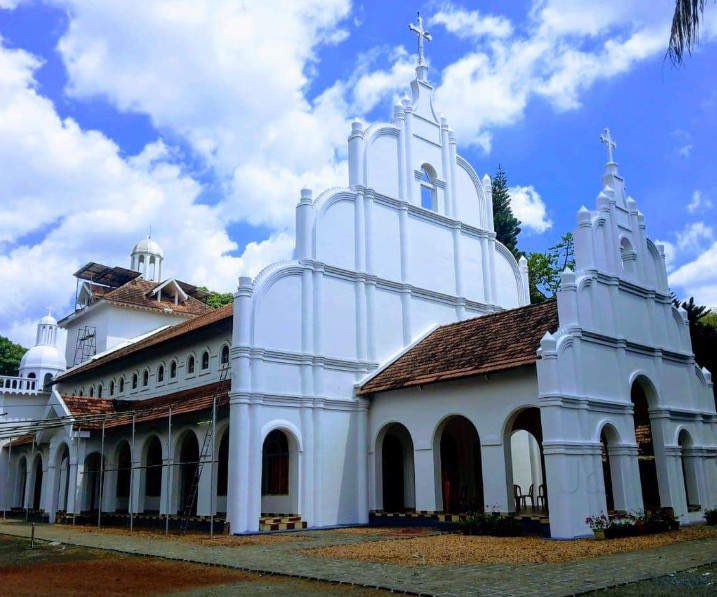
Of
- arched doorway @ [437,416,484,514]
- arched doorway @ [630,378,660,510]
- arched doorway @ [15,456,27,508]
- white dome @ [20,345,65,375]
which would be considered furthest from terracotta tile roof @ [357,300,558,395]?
white dome @ [20,345,65,375]

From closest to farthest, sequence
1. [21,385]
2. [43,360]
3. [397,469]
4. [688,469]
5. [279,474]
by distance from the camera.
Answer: [688,469], [279,474], [397,469], [21,385], [43,360]

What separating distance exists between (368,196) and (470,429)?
361 inches

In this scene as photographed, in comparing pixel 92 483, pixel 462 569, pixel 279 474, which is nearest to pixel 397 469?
pixel 279 474

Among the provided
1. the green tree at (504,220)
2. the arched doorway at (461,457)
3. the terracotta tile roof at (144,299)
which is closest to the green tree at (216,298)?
the terracotta tile roof at (144,299)

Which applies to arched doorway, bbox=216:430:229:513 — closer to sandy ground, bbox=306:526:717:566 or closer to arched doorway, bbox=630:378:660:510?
sandy ground, bbox=306:526:717:566

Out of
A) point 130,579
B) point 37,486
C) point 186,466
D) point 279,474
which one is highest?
point 186,466

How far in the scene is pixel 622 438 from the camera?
1981 centimetres

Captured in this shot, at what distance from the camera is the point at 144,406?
98.3 feet

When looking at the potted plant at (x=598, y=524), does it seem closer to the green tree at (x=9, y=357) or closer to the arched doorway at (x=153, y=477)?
the arched doorway at (x=153, y=477)

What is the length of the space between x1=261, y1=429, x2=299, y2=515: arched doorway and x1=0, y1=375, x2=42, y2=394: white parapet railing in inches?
939

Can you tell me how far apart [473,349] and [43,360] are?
110 feet

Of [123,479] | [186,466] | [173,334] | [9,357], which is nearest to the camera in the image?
[186,466]

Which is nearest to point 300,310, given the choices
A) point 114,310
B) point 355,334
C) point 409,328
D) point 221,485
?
point 355,334

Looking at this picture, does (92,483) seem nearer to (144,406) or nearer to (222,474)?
(144,406)
